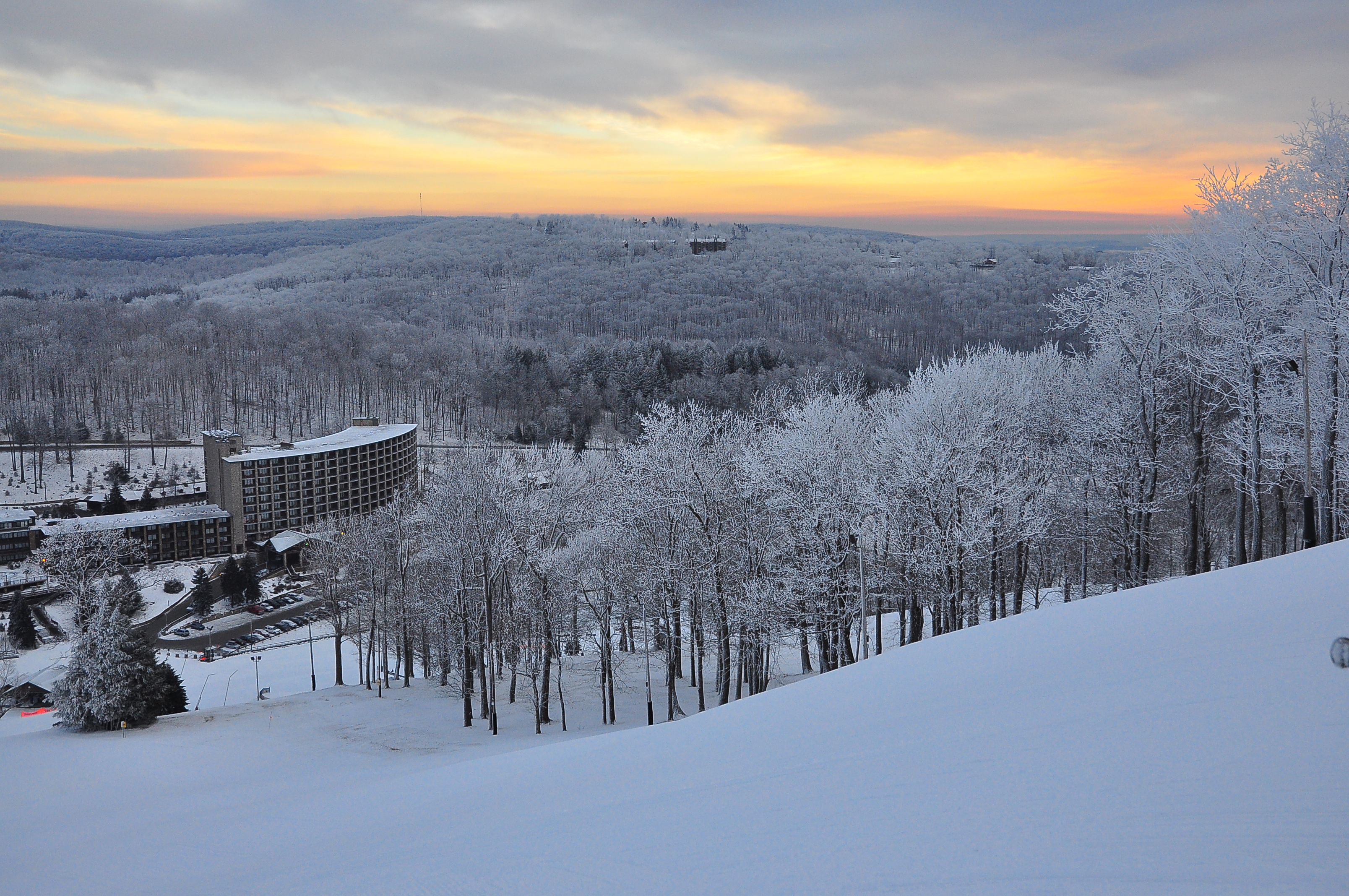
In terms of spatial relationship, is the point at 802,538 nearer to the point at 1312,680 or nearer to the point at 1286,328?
the point at 1286,328

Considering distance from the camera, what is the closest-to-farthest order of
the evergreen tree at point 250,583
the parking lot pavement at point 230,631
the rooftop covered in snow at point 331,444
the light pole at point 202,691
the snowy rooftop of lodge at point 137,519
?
the light pole at point 202,691
the parking lot pavement at point 230,631
the evergreen tree at point 250,583
the snowy rooftop of lodge at point 137,519
the rooftop covered in snow at point 331,444

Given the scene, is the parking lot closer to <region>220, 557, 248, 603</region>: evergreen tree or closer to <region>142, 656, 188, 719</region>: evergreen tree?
<region>220, 557, 248, 603</region>: evergreen tree

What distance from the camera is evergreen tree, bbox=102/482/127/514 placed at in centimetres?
5028

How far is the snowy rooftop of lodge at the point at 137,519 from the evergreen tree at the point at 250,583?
8.63m

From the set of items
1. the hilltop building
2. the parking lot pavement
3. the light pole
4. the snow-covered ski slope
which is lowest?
the parking lot pavement

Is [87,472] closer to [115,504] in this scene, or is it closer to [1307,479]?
[115,504]

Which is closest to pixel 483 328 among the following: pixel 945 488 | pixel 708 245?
pixel 708 245

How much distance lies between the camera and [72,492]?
Result: 58.2m

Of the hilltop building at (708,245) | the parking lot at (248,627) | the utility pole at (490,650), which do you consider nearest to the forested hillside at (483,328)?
the hilltop building at (708,245)

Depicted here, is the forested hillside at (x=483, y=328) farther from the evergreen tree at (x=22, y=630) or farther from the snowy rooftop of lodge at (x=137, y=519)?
the evergreen tree at (x=22, y=630)

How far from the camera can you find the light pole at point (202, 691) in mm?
25450

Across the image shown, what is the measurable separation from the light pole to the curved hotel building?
59.8 feet

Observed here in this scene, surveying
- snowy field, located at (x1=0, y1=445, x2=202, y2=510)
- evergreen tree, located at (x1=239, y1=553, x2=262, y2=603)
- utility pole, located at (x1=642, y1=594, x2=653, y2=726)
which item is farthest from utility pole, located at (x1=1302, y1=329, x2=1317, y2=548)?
snowy field, located at (x1=0, y1=445, x2=202, y2=510)

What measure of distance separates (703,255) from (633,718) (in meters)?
166
